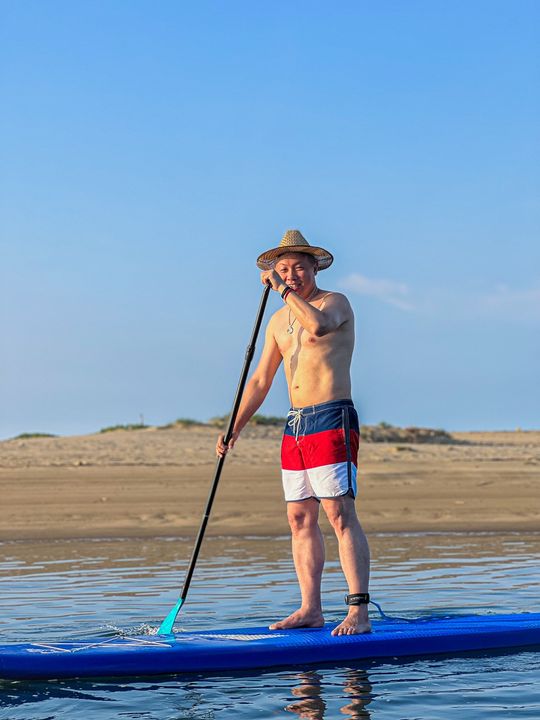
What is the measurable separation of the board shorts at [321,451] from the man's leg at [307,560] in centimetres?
8

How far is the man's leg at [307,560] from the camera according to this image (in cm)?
620

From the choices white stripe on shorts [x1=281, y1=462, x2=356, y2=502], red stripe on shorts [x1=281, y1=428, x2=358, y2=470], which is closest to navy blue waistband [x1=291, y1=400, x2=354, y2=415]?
red stripe on shorts [x1=281, y1=428, x2=358, y2=470]

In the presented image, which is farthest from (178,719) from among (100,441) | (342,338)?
(100,441)

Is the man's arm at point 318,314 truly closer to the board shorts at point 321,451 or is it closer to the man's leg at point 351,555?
the board shorts at point 321,451

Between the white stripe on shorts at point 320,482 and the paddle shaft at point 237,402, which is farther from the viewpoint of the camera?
the paddle shaft at point 237,402

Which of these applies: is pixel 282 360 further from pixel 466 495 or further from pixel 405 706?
pixel 466 495

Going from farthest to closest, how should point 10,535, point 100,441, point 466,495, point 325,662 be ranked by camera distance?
1. point 100,441
2. point 466,495
3. point 10,535
4. point 325,662

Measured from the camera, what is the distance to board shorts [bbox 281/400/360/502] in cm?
601

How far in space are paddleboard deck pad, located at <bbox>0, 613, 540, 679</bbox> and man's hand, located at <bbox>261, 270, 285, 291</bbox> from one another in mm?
1900

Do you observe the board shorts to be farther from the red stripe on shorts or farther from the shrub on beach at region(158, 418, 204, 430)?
the shrub on beach at region(158, 418, 204, 430)

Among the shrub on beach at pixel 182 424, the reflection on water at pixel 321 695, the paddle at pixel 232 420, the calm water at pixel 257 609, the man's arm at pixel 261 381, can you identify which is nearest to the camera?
the reflection on water at pixel 321 695

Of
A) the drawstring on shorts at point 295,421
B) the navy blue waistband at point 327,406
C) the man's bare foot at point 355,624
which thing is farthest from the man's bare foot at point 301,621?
the navy blue waistband at point 327,406

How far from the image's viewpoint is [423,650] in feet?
19.6

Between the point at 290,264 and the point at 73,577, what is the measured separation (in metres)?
3.96
